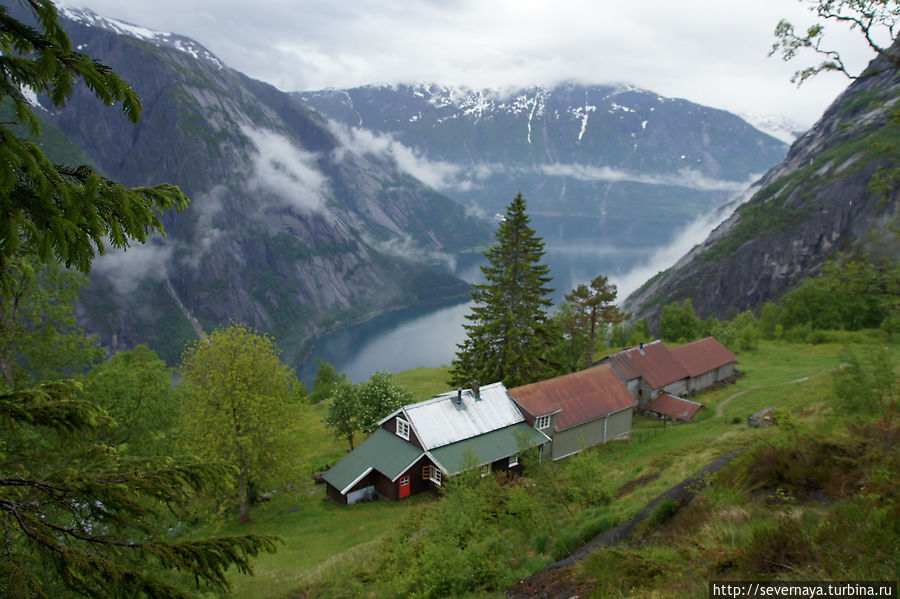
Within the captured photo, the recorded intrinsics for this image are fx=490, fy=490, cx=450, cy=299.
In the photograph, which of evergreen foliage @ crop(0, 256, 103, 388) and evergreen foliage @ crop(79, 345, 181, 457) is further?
evergreen foliage @ crop(79, 345, 181, 457)

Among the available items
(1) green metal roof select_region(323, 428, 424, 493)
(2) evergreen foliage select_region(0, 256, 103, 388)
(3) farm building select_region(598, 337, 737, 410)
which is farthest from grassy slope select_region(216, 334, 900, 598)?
(2) evergreen foliage select_region(0, 256, 103, 388)

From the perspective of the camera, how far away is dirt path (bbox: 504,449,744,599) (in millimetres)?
11836

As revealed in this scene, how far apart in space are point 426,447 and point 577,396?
14.6 meters

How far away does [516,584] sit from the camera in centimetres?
1378

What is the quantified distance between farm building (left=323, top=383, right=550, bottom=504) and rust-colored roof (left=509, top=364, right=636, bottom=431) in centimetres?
199

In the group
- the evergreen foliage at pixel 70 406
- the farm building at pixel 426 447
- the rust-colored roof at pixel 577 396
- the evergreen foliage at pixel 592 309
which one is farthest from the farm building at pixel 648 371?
the evergreen foliage at pixel 70 406

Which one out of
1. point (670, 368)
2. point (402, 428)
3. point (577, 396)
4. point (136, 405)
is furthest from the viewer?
point (670, 368)

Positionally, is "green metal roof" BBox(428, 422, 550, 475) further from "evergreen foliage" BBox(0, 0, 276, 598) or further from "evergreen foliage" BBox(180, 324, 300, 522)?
"evergreen foliage" BBox(0, 0, 276, 598)

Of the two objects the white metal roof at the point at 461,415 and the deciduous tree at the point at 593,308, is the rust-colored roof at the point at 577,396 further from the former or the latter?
the deciduous tree at the point at 593,308

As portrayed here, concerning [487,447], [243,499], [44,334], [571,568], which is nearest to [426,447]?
[487,447]

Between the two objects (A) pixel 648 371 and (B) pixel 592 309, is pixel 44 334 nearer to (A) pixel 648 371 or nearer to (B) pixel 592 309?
(B) pixel 592 309

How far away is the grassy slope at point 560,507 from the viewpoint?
19.6m

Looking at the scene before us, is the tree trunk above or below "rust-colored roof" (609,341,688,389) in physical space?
below

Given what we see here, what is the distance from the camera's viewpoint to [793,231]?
135375mm
